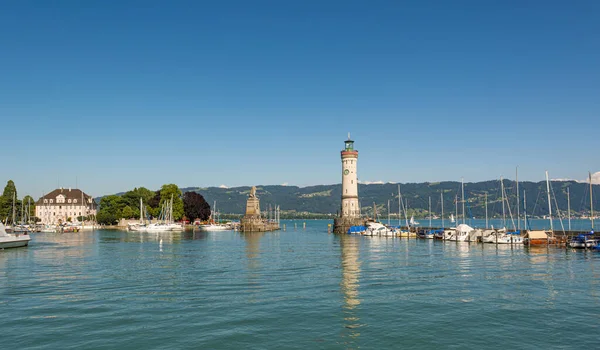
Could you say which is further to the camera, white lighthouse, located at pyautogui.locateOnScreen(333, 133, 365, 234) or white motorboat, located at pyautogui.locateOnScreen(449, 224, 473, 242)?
white lighthouse, located at pyautogui.locateOnScreen(333, 133, 365, 234)

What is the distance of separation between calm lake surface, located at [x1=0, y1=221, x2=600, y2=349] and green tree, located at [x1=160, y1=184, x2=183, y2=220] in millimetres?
98529

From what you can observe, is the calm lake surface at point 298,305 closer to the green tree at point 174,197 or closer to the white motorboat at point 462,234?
the white motorboat at point 462,234

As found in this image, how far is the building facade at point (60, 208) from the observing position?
544 ft

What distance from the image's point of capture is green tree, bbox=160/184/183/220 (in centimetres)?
14225

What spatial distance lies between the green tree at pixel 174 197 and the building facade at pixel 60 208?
38965 mm

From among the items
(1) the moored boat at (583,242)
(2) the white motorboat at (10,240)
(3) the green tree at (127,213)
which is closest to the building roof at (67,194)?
(3) the green tree at (127,213)

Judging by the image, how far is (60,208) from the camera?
548 ft

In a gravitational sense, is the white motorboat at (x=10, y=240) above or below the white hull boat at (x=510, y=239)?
above

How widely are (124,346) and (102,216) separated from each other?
473 feet

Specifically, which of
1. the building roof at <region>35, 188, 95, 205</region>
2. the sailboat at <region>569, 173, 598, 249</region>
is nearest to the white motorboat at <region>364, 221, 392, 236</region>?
the sailboat at <region>569, 173, 598, 249</region>

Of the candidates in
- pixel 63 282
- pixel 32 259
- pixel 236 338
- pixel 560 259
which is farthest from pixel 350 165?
pixel 236 338

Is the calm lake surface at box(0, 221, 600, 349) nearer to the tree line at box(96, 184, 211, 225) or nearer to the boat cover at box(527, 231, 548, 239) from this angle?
the boat cover at box(527, 231, 548, 239)

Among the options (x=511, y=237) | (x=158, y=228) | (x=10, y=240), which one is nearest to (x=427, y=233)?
(x=511, y=237)

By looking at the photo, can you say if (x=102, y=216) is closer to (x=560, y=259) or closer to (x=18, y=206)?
(x=18, y=206)
